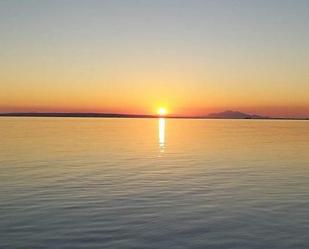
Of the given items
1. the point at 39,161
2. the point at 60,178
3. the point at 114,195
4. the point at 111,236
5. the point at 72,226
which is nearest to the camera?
the point at 111,236

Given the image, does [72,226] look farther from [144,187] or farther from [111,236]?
[144,187]

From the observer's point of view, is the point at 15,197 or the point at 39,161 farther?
the point at 39,161

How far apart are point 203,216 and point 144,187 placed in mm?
7913

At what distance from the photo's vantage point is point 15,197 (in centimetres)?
2039

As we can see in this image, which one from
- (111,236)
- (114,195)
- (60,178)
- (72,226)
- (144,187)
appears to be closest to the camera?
(111,236)

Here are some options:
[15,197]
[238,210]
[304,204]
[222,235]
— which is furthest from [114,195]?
[304,204]

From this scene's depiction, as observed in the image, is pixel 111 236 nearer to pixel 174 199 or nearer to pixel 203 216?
pixel 203 216

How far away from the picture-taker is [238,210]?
59.5 feet

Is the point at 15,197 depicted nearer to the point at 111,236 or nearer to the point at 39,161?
the point at 111,236

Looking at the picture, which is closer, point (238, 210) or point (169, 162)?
point (238, 210)

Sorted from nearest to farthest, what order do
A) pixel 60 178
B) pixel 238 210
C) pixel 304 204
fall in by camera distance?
1. pixel 238 210
2. pixel 304 204
3. pixel 60 178

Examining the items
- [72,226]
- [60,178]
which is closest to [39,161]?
[60,178]

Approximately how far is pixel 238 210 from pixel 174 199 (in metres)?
3.75

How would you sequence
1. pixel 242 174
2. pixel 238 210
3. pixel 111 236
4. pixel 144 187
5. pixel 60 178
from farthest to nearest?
pixel 242 174, pixel 60 178, pixel 144 187, pixel 238 210, pixel 111 236
